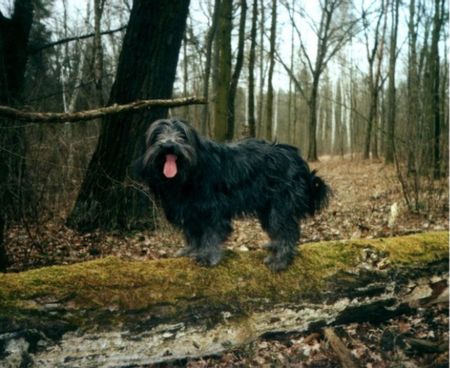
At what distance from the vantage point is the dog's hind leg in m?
4.07

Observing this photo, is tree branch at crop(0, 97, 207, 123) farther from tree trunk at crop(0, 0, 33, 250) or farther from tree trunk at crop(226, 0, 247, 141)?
tree trunk at crop(226, 0, 247, 141)

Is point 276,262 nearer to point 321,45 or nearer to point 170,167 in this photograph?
point 170,167

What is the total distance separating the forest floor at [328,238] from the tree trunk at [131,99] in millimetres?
337

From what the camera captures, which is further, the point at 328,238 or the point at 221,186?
the point at 328,238

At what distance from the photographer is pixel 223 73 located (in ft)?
41.0

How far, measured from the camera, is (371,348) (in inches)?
Result: 171

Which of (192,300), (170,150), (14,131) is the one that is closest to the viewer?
(192,300)

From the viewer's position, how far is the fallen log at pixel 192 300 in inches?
124

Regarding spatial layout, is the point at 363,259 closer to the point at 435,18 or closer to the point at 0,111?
the point at 0,111

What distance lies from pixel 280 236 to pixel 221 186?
713mm

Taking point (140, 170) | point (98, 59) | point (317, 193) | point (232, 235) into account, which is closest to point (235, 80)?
point (98, 59)

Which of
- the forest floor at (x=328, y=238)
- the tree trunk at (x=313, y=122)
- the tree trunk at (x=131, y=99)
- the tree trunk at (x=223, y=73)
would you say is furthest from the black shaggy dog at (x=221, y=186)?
the tree trunk at (x=313, y=122)

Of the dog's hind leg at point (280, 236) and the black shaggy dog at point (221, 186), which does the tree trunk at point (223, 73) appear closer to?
the black shaggy dog at point (221, 186)

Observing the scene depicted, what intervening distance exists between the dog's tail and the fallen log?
43 cm
